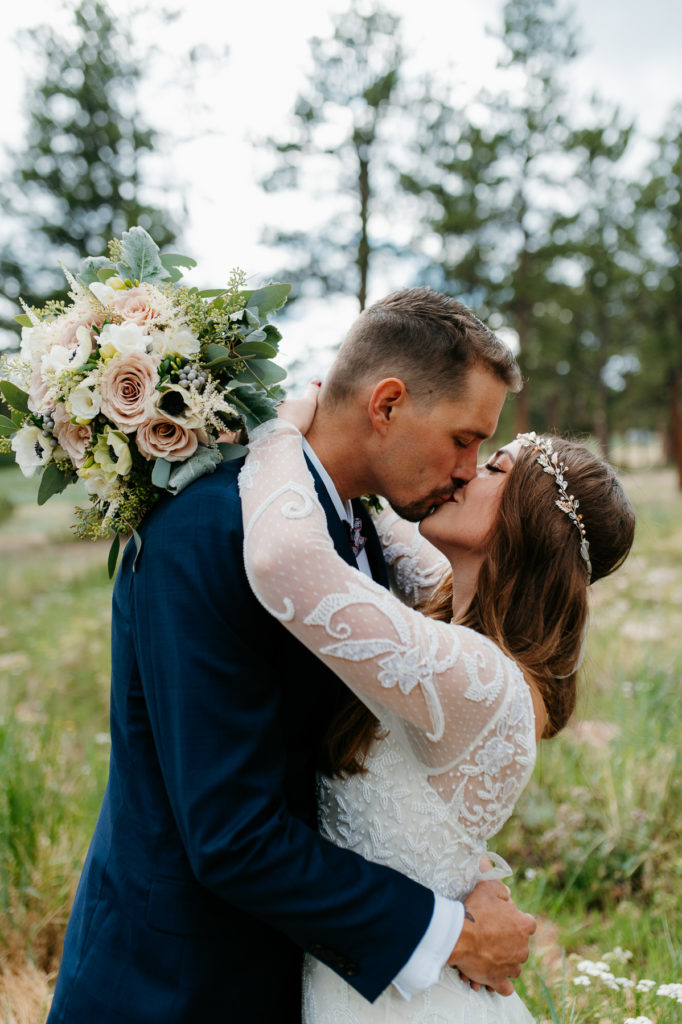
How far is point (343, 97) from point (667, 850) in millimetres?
15549

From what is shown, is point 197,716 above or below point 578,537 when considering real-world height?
below

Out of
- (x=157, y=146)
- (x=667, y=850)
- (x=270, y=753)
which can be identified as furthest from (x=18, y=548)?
(x=270, y=753)

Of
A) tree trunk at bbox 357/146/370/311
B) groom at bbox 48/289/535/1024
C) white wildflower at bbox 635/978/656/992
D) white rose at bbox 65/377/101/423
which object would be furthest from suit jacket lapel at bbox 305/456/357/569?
tree trunk at bbox 357/146/370/311

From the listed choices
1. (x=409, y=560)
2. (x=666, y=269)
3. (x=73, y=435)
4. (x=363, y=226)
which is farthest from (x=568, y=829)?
(x=666, y=269)

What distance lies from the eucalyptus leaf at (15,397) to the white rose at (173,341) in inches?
17.2

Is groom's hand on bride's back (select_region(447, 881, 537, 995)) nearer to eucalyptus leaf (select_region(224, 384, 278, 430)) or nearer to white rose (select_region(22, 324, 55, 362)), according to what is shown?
eucalyptus leaf (select_region(224, 384, 278, 430))

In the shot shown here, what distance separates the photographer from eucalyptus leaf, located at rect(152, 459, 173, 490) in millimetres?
1923

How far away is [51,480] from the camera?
2.16 metres

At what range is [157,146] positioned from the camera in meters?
16.9

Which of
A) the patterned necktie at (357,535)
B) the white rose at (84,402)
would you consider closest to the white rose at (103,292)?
the white rose at (84,402)

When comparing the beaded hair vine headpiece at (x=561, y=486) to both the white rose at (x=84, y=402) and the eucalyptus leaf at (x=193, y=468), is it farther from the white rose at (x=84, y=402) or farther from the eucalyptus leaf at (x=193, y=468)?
the white rose at (x=84, y=402)

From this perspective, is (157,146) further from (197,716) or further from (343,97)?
(197,716)

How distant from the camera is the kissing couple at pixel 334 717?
177 centimetres

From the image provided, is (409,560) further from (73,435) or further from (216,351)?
(73,435)
